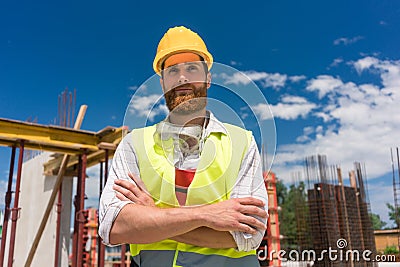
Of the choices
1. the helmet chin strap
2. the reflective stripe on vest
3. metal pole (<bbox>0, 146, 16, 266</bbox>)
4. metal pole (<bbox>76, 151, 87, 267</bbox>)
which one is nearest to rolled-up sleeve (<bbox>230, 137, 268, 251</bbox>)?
the reflective stripe on vest

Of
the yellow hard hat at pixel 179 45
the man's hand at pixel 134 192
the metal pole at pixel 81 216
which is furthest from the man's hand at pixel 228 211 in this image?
the metal pole at pixel 81 216

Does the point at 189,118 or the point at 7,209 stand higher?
the point at 7,209

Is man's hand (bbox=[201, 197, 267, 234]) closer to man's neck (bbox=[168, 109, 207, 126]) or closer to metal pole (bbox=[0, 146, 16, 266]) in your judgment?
man's neck (bbox=[168, 109, 207, 126])

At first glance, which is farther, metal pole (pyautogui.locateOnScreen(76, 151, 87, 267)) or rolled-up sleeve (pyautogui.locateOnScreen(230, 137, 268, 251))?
metal pole (pyautogui.locateOnScreen(76, 151, 87, 267))

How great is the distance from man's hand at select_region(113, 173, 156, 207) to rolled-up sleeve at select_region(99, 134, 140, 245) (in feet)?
0.05

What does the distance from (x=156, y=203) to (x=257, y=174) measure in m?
0.33

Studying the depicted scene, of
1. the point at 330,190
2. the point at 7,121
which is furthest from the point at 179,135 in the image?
the point at 330,190

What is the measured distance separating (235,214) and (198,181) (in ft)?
0.47

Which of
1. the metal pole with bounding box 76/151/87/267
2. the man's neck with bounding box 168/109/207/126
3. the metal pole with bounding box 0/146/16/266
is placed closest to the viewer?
A: the man's neck with bounding box 168/109/207/126

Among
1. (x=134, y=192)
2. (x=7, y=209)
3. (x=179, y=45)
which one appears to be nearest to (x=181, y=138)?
(x=134, y=192)

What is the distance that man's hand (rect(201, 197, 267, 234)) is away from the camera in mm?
1104

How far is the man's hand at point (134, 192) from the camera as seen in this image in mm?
1187

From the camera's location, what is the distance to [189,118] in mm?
1242

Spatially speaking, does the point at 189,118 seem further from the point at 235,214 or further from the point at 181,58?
the point at 235,214
